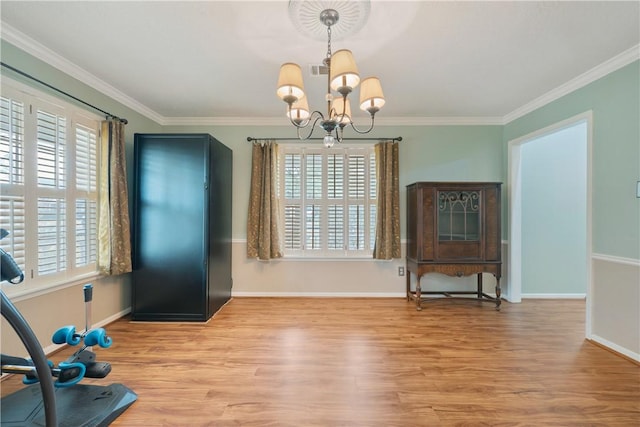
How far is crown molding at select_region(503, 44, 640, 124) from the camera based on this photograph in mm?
2227

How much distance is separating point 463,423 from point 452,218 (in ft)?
7.43

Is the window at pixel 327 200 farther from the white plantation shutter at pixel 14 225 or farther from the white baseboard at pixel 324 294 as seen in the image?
the white plantation shutter at pixel 14 225

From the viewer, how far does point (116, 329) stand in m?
2.81

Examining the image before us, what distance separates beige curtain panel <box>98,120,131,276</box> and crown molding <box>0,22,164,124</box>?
0.35m

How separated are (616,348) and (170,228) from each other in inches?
166

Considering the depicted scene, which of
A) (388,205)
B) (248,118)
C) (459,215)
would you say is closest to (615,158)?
(459,215)

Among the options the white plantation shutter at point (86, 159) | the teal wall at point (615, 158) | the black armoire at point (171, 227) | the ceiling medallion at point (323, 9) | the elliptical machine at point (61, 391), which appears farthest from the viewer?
the black armoire at point (171, 227)

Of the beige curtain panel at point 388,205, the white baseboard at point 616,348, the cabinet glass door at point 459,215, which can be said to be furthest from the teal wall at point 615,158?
the beige curtain panel at point 388,205

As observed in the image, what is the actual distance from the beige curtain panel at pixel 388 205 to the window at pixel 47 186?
10.3ft

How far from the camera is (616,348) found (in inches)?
92.4

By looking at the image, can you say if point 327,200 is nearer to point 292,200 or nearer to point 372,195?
point 292,200

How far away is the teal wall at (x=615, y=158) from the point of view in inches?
88.4

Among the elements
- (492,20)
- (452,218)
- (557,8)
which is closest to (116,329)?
(452,218)

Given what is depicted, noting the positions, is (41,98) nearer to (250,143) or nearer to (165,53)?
(165,53)
